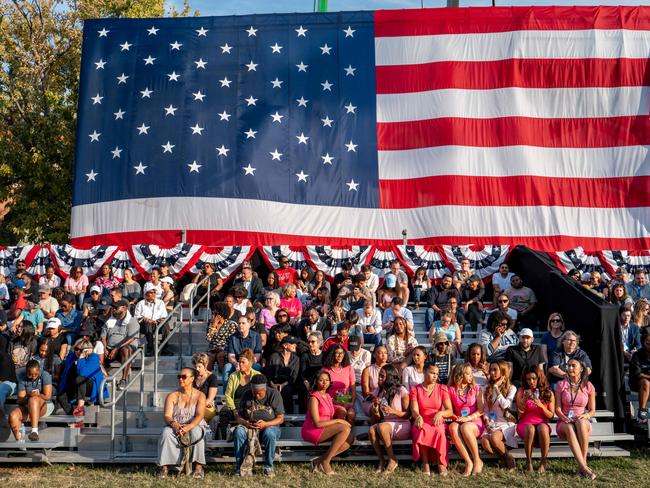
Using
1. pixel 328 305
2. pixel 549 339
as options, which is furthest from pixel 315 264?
pixel 549 339

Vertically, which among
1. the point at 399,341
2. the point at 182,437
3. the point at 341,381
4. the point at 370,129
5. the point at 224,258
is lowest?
the point at 182,437

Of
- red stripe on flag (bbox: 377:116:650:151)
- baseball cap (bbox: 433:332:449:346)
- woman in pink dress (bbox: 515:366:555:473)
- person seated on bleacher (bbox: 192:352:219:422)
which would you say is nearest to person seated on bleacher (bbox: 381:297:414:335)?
baseball cap (bbox: 433:332:449:346)

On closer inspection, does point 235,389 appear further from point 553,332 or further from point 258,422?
point 553,332

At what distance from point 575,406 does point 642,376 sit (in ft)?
4.36

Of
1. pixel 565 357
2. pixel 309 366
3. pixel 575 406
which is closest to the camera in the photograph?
pixel 575 406

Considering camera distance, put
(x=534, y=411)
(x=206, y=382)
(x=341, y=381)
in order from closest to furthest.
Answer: (x=534, y=411) → (x=341, y=381) → (x=206, y=382)

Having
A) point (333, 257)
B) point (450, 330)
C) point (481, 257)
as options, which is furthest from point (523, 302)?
point (333, 257)

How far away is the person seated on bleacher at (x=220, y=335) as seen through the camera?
10.7 metres

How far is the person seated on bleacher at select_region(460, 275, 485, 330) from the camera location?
12.8m

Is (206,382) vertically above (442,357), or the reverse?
(442,357)

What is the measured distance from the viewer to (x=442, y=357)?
10031mm

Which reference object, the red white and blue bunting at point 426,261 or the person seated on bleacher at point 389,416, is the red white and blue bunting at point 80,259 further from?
the person seated on bleacher at point 389,416

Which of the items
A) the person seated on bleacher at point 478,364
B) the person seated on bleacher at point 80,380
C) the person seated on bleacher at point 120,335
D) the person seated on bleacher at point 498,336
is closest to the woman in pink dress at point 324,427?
the person seated on bleacher at point 478,364

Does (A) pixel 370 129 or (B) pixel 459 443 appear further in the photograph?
(A) pixel 370 129
